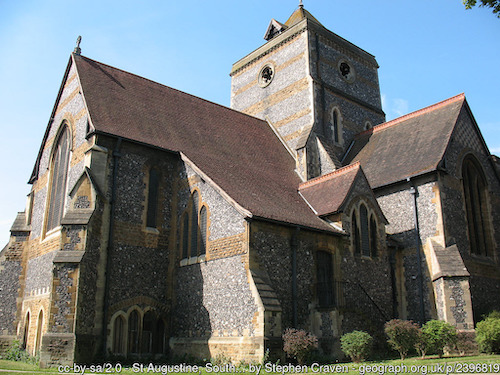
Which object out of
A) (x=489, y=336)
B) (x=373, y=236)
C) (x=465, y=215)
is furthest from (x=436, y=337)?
(x=465, y=215)

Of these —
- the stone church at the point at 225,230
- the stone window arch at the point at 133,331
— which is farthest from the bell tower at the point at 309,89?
the stone window arch at the point at 133,331

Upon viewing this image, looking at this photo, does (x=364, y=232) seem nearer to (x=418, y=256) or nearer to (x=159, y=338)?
(x=418, y=256)

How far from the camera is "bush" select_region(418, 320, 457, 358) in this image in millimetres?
15852

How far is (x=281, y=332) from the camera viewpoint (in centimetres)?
1488

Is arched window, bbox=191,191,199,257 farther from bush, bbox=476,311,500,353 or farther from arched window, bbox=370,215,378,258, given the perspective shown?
bush, bbox=476,311,500,353

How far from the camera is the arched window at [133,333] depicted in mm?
16891

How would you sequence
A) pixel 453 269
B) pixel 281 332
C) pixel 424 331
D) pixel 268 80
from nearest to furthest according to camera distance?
pixel 281 332
pixel 424 331
pixel 453 269
pixel 268 80

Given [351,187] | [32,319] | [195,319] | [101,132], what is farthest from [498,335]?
[32,319]

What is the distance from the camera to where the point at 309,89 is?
26.7 m

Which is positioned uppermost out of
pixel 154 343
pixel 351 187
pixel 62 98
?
pixel 62 98

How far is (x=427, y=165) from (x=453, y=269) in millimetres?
4726

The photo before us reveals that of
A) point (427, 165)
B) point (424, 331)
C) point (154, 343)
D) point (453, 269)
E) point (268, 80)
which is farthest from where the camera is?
point (268, 80)

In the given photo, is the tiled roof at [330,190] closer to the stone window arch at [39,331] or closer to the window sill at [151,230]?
the window sill at [151,230]

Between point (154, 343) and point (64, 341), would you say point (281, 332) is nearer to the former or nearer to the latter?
point (154, 343)
